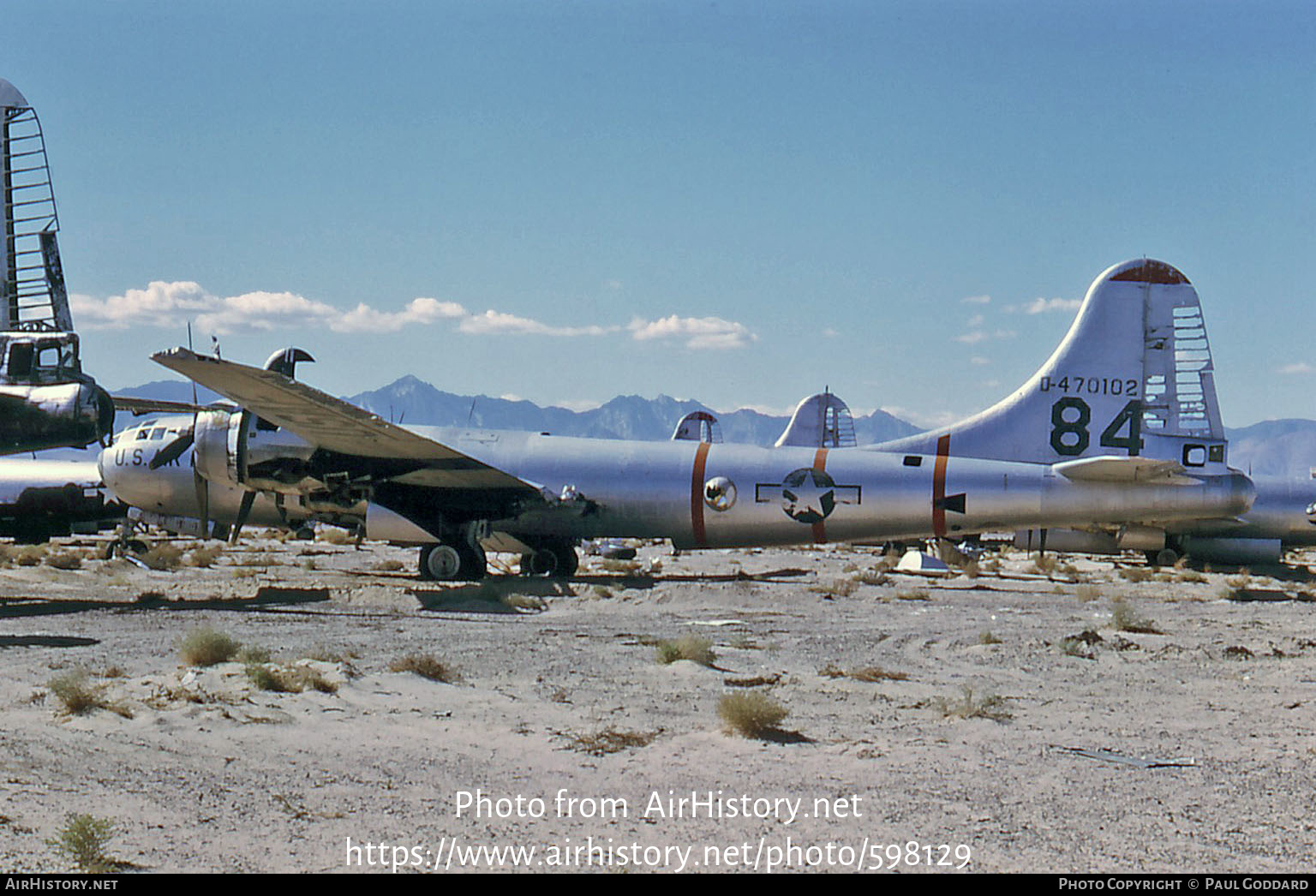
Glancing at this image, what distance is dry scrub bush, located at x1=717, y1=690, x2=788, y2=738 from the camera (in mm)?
10250

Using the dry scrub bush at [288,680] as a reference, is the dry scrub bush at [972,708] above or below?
below

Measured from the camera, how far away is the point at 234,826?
7.41 metres

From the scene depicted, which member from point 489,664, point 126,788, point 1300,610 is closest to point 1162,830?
point 126,788

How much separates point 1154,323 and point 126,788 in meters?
24.2

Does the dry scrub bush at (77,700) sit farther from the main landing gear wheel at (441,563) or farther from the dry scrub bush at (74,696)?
the main landing gear wheel at (441,563)

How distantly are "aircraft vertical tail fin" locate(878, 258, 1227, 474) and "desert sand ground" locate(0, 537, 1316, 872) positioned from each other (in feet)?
22.9

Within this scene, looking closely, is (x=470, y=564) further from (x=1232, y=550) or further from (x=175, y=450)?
(x=1232, y=550)

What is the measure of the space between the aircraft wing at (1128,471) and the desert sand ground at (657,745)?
4753mm

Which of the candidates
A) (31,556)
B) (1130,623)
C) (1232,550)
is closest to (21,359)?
(31,556)

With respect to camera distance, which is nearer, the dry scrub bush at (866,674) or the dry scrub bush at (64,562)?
the dry scrub bush at (866,674)

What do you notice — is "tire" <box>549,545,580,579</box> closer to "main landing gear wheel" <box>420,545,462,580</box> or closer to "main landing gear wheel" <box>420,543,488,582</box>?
"main landing gear wheel" <box>420,543,488,582</box>

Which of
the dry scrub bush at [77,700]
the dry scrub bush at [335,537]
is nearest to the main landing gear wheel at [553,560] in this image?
the dry scrub bush at [77,700]

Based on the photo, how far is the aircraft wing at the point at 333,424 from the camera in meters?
21.7
